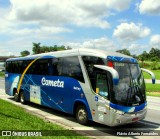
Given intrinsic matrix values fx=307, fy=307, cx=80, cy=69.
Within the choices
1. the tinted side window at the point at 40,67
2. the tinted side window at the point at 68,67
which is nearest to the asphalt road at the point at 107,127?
the tinted side window at the point at 68,67

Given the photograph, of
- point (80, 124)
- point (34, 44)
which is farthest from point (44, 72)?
point (34, 44)

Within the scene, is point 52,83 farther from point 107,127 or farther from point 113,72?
point 113,72

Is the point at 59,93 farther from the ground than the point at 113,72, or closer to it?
closer to it

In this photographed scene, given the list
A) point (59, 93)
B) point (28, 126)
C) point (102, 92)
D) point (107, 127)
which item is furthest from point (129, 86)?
point (59, 93)

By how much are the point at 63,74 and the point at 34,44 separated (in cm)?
12330

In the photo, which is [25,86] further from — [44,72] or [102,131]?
[102,131]

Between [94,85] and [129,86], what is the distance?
1357 mm

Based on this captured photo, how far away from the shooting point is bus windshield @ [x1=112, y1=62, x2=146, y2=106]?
11.0 meters

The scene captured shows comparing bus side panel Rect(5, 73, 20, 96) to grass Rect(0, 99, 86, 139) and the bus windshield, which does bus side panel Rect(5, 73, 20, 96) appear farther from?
the bus windshield

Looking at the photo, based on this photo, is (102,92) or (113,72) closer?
(113,72)

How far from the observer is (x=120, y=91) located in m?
11.0

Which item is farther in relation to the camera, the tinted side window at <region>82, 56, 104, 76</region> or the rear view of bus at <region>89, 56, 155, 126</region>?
the tinted side window at <region>82, 56, 104, 76</region>

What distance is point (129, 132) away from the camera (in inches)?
447

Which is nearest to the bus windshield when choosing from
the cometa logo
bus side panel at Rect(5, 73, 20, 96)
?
the cometa logo
